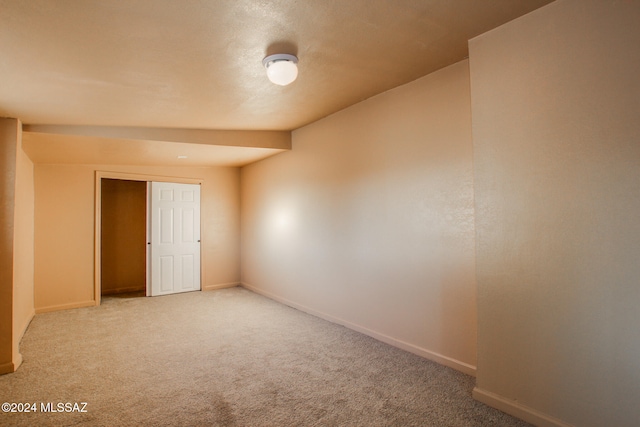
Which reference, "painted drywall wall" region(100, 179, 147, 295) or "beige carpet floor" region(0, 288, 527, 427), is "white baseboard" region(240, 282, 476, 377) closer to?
"beige carpet floor" region(0, 288, 527, 427)

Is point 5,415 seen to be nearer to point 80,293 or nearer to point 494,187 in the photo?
point 80,293

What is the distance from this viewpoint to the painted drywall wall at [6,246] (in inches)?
115

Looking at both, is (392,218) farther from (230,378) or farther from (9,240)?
(9,240)

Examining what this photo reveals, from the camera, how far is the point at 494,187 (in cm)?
226


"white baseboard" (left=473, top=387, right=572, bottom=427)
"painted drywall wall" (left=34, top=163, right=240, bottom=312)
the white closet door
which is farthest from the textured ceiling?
the white closet door

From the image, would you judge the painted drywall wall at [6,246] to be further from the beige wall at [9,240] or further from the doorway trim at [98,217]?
the doorway trim at [98,217]

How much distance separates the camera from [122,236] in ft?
21.6

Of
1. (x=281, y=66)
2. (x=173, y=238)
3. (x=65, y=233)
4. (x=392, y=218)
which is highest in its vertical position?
(x=281, y=66)

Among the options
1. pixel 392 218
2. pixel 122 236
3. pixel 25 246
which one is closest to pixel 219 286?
pixel 122 236

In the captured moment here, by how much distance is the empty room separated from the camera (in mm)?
1854

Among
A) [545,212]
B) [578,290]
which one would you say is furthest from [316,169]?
[578,290]

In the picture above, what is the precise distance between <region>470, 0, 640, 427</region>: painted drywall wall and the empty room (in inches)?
0.4

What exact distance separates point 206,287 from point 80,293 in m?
1.93

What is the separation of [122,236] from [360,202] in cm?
518
